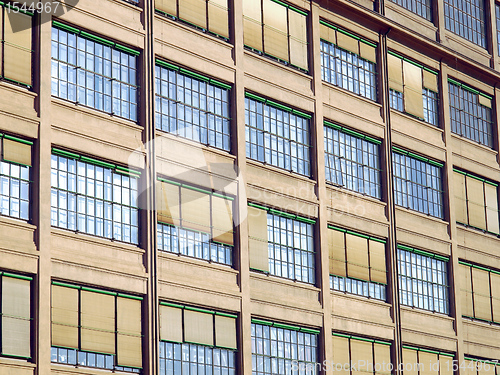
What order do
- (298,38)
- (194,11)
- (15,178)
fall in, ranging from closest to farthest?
(15,178), (194,11), (298,38)

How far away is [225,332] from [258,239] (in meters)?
3.18

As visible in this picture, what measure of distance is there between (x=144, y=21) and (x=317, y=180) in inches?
307

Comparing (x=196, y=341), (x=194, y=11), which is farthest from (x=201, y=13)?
(x=196, y=341)

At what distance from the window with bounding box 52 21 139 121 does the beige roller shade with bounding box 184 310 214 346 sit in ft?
18.2

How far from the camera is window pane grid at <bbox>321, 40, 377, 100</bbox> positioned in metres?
33.7

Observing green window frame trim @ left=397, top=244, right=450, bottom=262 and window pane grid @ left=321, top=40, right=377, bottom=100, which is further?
green window frame trim @ left=397, top=244, right=450, bottom=262

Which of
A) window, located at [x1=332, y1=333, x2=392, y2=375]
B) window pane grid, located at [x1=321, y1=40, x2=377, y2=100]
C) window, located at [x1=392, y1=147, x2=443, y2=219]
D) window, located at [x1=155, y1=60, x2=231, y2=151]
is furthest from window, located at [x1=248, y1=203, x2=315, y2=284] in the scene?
window pane grid, located at [x1=321, y1=40, x2=377, y2=100]

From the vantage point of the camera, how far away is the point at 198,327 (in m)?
27.4

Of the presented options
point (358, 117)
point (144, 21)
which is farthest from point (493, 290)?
point (144, 21)

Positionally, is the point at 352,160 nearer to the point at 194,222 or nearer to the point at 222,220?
the point at 222,220

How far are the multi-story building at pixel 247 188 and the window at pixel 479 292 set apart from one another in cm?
9

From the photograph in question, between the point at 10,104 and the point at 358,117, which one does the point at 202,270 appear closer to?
the point at 10,104

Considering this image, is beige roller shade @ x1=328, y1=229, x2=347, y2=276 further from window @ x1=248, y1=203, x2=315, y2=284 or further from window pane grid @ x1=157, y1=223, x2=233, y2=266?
window pane grid @ x1=157, y1=223, x2=233, y2=266

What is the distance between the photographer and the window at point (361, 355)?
31297mm
